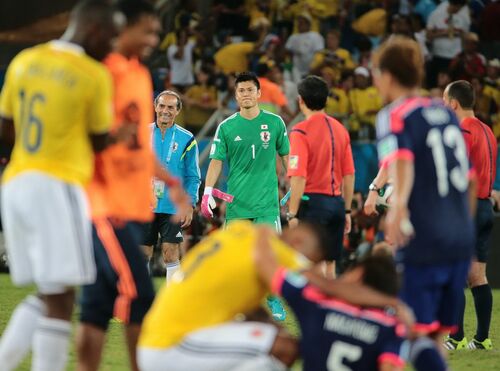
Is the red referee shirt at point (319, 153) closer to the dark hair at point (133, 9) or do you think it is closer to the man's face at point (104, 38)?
the dark hair at point (133, 9)

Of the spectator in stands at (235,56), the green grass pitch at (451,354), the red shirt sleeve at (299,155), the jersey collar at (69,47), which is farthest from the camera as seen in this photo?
the spectator in stands at (235,56)

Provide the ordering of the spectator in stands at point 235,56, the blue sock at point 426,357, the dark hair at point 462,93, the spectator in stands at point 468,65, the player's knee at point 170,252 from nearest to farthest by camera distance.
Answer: the blue sock at point 426,357, the dark hair at point 462,93, the player's knee at point 170,252, the spectator in stands at point 468,65, the spectator in stands at point 235,56

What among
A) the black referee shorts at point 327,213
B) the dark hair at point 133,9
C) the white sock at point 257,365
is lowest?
the black referee shorts at point 327,213

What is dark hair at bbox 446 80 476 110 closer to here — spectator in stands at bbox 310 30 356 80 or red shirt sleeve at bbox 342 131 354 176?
red shirt sleeve at bbox 342 131 354 176

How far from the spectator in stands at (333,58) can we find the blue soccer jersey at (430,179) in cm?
1236

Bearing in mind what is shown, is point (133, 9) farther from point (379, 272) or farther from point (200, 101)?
point (200, 101)

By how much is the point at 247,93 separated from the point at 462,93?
8.78 ft

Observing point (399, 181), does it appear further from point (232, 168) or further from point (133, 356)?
point (232, 168)

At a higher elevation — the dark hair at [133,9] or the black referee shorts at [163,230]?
the dark hair at [133,9]

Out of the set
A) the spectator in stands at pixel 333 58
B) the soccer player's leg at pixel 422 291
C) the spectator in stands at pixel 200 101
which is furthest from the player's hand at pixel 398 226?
the spectator in stands at pixel 333 58

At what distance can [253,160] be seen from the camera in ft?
39.1

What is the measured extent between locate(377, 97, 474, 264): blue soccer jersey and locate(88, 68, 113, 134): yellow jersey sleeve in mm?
1463

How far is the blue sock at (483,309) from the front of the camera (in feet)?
33.1

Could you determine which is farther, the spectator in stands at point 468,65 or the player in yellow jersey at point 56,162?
the spectator in stands at point 468,65
